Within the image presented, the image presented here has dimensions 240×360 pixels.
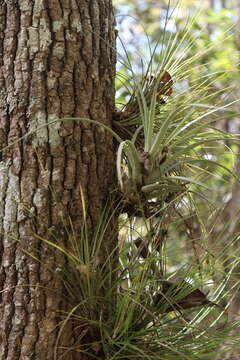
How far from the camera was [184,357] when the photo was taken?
102cm

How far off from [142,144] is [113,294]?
336mm

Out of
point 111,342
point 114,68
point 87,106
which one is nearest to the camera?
point 111,342

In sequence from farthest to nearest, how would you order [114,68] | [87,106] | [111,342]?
[114,68] → [87,106] → [111,342]

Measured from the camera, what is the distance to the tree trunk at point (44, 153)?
1.00 m

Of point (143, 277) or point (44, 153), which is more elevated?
point (44, 153)

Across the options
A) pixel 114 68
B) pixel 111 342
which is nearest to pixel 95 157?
pixel 114 68

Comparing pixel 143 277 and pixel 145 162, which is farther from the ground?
pixel 145 162

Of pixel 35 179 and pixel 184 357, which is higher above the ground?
pixel 35 179

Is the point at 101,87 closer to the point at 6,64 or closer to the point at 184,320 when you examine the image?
the point at 6,64

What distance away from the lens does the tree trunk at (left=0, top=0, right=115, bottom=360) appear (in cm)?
100

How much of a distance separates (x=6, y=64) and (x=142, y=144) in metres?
0.33

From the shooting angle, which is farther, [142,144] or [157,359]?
[142,144]

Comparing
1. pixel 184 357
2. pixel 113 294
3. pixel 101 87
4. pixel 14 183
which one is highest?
pixel 101 87

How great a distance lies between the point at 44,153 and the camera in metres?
1.05
